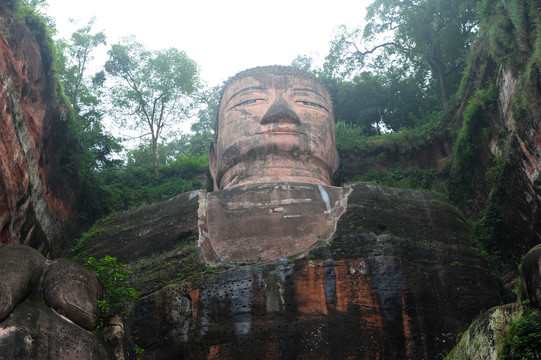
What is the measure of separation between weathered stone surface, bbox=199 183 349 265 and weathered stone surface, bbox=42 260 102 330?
2.97 metres

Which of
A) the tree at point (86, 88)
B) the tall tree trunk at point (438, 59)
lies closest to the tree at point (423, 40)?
the tall tree trunk at point (438, 59)

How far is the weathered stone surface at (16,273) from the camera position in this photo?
5.32 m

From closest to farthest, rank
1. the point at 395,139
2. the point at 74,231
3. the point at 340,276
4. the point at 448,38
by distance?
the point at 340,276 → the point at 74,231 → the point at 395,139 → the point at 448,38

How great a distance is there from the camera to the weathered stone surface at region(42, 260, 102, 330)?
5.71 metres

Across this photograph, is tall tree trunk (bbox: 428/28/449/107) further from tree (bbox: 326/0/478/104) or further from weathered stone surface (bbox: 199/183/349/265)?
weathered stone surface (bbox: 199/183/349/265)

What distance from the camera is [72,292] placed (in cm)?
586

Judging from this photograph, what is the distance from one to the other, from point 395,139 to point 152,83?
27.8 ft

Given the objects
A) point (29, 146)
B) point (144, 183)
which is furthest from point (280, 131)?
point (144, 183)

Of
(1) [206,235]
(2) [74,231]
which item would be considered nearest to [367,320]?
(1) [206,235]

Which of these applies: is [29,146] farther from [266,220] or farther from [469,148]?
[469,148]

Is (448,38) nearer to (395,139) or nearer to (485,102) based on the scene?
(395,139)

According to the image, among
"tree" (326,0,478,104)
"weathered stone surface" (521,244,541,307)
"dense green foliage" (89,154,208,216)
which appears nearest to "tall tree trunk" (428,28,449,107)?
"tree" (326,0,478,104)

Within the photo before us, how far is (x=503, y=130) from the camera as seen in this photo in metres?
10.1

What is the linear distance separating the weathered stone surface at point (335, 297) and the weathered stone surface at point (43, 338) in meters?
2.45
